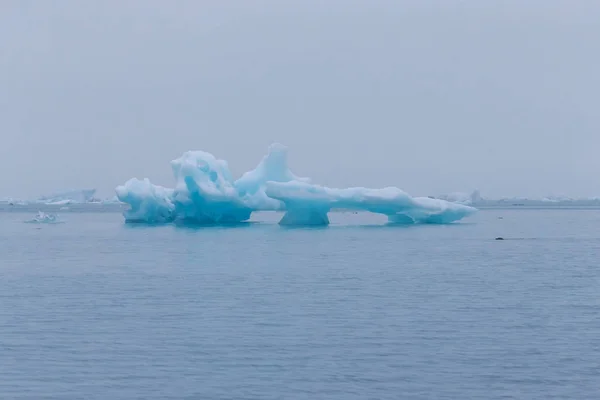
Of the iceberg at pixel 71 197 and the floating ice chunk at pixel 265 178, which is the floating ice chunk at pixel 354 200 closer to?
the floating ice chunk at pixel 265 178

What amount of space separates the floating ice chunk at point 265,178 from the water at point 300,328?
45.4 feet

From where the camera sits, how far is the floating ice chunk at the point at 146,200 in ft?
123

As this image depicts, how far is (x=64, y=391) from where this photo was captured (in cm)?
861

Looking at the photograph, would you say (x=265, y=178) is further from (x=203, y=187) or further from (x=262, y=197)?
(x=203, y=187)

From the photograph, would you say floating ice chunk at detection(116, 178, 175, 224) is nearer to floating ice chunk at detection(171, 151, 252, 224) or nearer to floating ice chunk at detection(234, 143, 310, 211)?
floating ice chunk at detection(171, 151, 252, 224)

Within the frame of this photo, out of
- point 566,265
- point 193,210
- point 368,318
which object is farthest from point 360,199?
point 368,318

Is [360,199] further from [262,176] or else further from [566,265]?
[566,265]

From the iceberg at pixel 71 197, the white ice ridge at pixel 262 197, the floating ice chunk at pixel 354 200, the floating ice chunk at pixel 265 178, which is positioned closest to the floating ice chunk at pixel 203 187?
the white ice ridge at pixel 262 197

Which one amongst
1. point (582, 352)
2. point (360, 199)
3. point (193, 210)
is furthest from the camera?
point (193, 210)

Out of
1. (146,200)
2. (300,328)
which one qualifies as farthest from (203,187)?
(300,328)

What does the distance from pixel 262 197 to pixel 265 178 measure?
0.81 meters

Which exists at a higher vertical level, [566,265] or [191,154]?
[191,154]

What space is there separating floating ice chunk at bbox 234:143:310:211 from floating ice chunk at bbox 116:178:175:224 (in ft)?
10.4

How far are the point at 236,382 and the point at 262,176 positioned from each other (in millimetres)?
28471
